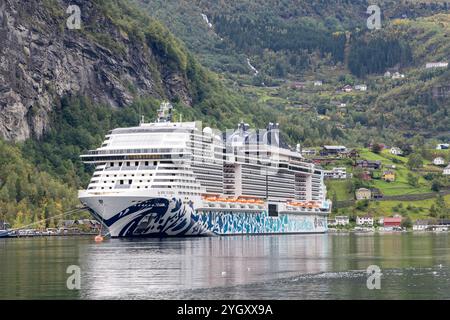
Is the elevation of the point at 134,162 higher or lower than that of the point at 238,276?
higher

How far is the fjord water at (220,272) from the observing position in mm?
86812

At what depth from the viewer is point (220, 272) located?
103125 millimetres

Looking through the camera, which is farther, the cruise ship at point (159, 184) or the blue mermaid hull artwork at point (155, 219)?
the cruise ship at point (159, 184)

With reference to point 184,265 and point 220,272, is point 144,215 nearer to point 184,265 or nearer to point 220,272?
point 184,265

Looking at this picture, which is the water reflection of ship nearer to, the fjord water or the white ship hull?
the fjord water

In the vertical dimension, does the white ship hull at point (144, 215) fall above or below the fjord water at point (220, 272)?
above

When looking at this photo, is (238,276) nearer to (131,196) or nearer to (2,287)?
(2,287)

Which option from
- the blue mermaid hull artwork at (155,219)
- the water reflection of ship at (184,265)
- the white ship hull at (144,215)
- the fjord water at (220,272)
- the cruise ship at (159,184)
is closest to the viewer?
the fjord water at (220,272)

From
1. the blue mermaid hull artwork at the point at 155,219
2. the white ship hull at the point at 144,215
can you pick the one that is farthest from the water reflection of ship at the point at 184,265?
the blue mermaid hull artwork at the point at 155,219

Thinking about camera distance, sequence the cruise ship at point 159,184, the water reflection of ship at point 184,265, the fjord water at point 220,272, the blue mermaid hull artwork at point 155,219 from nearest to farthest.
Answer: the fjord water at point 220,272 → the water reflection of ship at point 184,265 → the blue mermaid hull artwork at point 155,219 → the cruise ship at point 159,184

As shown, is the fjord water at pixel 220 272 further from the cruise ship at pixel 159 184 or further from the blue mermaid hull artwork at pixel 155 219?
the cruise ship at pixel 159 184
